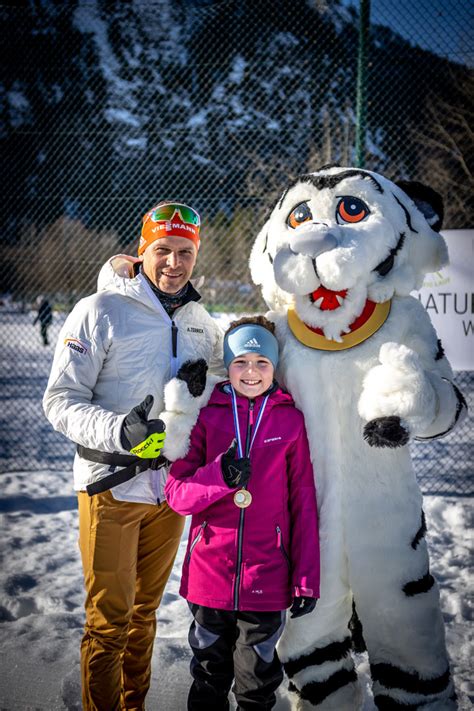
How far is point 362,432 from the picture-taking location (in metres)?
1.81

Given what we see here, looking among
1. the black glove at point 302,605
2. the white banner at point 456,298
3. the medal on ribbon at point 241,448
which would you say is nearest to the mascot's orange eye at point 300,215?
the medal on ribbon at point 241,448

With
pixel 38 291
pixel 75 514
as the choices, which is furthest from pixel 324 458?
pixel 38 291

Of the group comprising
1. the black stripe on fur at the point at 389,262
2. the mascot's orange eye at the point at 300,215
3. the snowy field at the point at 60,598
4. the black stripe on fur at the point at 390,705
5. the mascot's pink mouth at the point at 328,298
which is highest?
the mascot's orange eye at the point at 300,215

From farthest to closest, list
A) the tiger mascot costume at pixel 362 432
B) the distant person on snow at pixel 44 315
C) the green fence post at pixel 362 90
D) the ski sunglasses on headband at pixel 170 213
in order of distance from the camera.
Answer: the distant person on snow at pixel 44 315
the green fence post at pixel 362 90
the ski sunglasses on headband at pixel 170 213
the tiger mascot costume at pixel 362 432

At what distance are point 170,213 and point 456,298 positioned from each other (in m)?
2.54

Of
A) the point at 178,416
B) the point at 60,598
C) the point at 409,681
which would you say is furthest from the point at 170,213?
the point at 60,598

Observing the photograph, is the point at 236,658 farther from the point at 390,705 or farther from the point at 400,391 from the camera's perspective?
the point at 400,391

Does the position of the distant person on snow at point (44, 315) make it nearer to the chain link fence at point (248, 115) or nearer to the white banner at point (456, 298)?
the chain link fence at point (248, 115)

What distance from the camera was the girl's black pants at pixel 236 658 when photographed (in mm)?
1646

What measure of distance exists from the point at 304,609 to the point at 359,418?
0.64 metres

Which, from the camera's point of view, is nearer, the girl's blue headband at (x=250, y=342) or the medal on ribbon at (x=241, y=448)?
the medal on ribbon at (x=241, y=448)

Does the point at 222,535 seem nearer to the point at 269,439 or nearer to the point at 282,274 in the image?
the point at 269,439

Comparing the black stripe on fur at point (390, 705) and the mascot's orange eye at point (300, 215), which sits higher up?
the mascot's orange eye at point (300, 215)

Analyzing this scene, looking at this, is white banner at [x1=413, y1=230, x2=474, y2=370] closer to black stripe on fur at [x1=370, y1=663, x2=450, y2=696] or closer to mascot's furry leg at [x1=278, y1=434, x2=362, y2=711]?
mascot's furry leg at [x1=278, y1=434, x2=362, y2=711]
